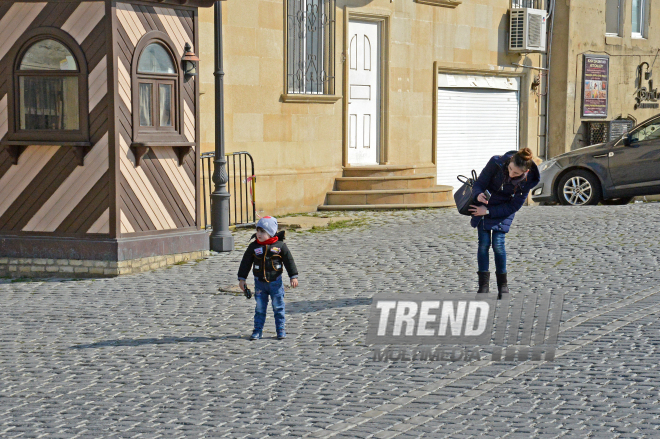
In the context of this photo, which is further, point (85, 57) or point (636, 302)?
point (85, 57)

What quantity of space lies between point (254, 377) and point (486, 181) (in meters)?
3.34

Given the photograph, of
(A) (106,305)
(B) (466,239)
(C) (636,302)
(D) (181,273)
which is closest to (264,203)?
(B) (466,239)

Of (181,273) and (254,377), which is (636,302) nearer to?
(254,377)

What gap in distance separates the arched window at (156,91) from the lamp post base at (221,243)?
1.48 metres

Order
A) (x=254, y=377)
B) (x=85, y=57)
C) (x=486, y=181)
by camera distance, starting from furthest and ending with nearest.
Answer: (x=85, y=57), (x=486, y=181), (x=254, y=377)

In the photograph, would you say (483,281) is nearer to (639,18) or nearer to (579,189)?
(579,189)

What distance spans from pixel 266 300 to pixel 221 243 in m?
4.88

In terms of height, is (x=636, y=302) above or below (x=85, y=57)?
below

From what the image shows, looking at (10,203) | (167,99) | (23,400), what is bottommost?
(23,400)

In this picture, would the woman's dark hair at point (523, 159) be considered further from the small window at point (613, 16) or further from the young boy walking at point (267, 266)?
the small window at point (613, 16)

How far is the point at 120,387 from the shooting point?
6703 millimetres

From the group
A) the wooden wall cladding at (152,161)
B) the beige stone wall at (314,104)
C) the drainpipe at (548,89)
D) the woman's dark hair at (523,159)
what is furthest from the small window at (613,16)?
the woman's dark hair at (523,159)

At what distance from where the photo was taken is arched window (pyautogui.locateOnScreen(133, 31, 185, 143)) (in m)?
11.4

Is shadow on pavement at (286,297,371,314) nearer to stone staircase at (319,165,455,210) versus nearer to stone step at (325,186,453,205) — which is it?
stone staircase at (319,165,455,210)
